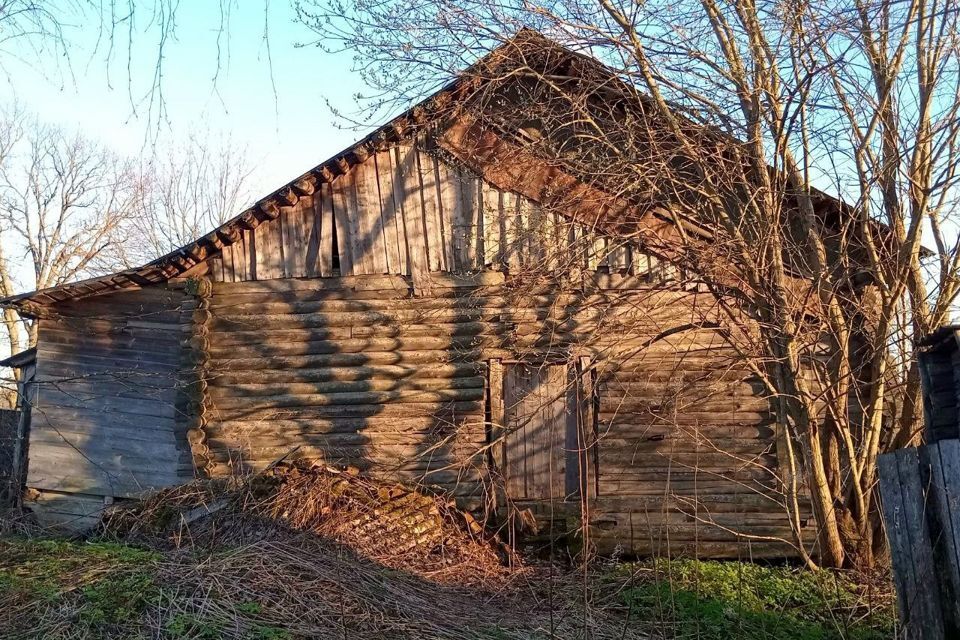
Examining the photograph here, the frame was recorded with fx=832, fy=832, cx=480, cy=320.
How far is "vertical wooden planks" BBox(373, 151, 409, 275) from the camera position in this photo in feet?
37.6

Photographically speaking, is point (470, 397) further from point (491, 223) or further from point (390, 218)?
point (390, 218)

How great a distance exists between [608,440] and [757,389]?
2133 mm

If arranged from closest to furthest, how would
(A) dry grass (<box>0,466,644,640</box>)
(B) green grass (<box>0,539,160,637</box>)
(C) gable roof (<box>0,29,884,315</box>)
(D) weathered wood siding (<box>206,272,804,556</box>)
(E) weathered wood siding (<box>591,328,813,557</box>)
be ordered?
(B) green grass (<box>0,539,160,637</box>)
(A) dry grass (<box>0,466,644,640</box>)
(C) gable roof (<box>0,29,884,315</box>)
(E) weathered wood siding (<box>591,328,813,557</box>)
(D) weathered wood siding (<box>206,272,804,556</box>)

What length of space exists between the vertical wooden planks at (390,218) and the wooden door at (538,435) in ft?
6.92

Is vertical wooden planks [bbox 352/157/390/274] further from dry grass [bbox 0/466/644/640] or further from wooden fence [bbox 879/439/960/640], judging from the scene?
wooden fence [bbox 879/439/960/640]

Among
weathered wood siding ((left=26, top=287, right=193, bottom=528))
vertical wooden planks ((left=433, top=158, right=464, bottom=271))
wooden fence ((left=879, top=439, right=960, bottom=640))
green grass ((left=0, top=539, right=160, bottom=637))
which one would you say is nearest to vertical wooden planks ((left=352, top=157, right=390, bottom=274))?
vertical wooden planks ((left=433, top=158, right=464, bottom=271))

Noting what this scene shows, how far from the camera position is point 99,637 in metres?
5.84

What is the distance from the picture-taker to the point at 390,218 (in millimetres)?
11508

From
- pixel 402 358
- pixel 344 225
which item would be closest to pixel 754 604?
pixel 402 358

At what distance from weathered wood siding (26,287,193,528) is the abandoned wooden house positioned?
0.03m

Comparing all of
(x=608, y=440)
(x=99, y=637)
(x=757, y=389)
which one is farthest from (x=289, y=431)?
(x=757, y=389)

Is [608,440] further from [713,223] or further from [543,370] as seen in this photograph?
[713,223]

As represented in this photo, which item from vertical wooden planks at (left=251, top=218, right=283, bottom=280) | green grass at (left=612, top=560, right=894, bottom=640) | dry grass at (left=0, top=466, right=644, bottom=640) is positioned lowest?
green grass at (left=612, top=560, right=894, bottom=640)

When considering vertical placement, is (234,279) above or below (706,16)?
below
